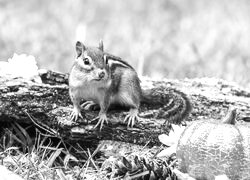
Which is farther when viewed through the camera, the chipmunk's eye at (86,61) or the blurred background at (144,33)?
the blurred background at (144,33)

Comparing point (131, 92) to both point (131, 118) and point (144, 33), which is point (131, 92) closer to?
point (131, 118)

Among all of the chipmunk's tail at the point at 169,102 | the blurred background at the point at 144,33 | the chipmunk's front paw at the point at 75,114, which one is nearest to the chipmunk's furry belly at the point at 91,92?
the chipmunk's front paw at the point at 75,114

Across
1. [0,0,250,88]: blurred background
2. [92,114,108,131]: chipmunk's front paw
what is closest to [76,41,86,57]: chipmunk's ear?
[92,114,108,131]: chipmunk's front paw

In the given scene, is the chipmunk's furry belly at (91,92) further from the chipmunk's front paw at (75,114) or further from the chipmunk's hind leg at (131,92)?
the chipmunk's hind leg at (131,92)

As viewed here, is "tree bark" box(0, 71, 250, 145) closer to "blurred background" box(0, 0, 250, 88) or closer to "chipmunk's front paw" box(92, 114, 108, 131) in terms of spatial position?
"chipmunk's front paw" box(92, 114, 108, 131)

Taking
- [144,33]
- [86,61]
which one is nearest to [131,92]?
[86,61]
